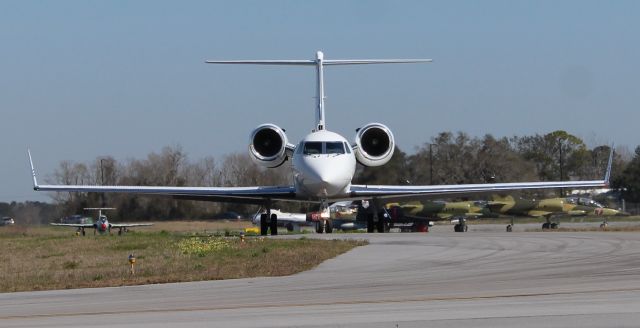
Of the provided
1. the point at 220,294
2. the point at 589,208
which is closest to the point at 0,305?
the point at 220,294

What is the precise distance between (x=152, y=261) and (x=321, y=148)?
12.2m

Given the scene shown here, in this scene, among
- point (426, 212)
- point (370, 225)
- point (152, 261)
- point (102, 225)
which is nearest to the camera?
point (152, 261)

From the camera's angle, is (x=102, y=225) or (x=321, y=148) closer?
(x=321, y=148)

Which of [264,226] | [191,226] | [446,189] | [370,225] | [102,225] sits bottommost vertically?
[191,226]

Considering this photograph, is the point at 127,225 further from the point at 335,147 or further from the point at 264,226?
the point at 335,147

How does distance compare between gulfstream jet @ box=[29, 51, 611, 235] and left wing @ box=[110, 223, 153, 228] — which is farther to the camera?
left wing @ box=[110, 223, 153, 228]

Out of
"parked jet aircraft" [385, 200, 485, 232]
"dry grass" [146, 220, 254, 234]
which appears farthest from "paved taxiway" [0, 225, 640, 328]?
"parked jet aircraft" [385, 200, 485, 232]

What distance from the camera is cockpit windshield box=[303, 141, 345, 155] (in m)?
34.3

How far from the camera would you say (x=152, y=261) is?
2312cm

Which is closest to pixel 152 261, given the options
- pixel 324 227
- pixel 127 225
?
pixel 324 227

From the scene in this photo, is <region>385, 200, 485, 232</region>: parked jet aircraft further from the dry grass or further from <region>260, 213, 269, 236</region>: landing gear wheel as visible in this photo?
<region>260, 213, 269, 236</region>: landing gear wheel

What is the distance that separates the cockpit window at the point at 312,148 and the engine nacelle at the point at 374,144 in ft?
10.3

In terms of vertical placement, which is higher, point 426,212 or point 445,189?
point 445,189

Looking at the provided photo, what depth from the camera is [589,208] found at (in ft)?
196
